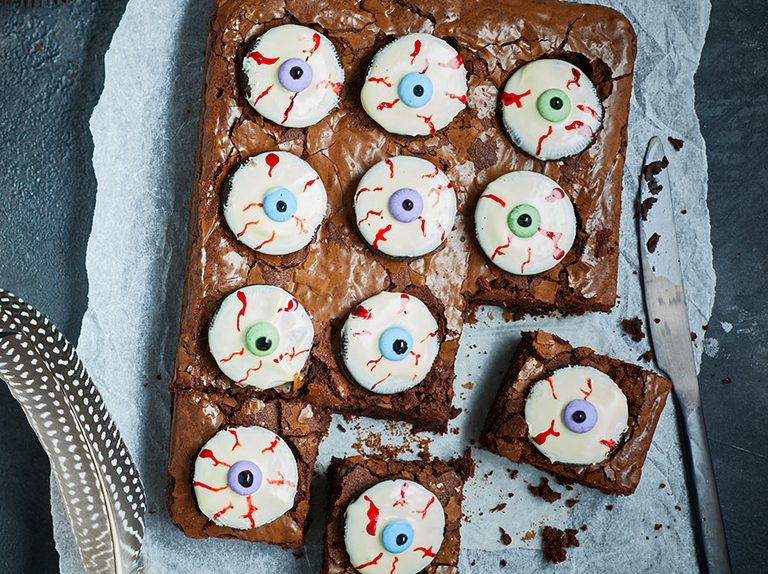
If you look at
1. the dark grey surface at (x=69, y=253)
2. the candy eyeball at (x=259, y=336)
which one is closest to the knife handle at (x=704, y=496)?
the dark grey surface at (x=69, y=253)

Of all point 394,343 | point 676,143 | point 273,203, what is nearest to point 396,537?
point 394,343

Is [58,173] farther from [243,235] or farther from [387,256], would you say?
[387,256]

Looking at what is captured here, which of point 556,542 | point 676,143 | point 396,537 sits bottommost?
point 556,542

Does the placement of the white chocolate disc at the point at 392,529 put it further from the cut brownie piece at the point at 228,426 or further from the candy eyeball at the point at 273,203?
the candy eyeball at the point at 273,203

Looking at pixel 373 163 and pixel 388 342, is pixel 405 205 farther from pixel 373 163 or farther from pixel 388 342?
A: pixel 388 342

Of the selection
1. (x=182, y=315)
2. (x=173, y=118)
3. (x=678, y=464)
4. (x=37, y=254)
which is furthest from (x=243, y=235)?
(x=678, y=464)

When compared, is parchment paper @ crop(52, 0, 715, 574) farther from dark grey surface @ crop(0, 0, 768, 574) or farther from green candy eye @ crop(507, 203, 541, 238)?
green candy eye @ crop(507, 203, 541, 238)
